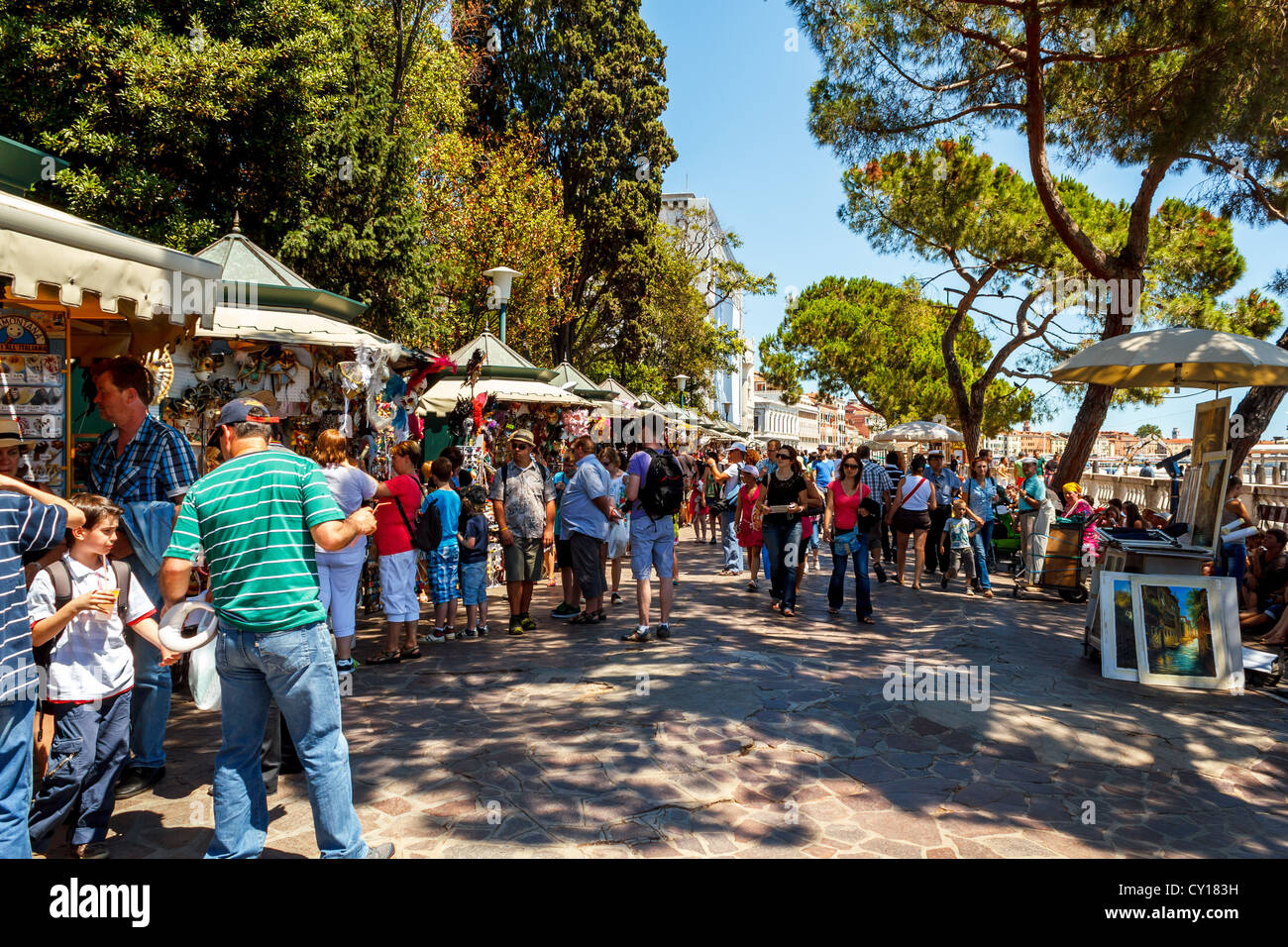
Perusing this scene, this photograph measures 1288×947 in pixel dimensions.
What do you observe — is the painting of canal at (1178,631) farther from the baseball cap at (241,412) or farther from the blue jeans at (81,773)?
the blue jeans at (81,773)

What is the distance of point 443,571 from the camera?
723cm

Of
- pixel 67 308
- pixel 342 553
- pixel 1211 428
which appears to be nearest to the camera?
pixel 67 308

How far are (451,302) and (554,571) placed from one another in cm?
1038

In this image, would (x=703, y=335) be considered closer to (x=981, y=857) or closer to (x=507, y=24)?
(x=507, y=24)

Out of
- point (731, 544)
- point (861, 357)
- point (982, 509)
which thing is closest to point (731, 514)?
point (731, 544)

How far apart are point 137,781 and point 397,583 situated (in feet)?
8.32

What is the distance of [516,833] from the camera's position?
359 cm

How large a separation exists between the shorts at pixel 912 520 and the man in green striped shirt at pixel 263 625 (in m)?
8.31

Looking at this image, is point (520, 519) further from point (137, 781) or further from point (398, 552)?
point (137, 781)

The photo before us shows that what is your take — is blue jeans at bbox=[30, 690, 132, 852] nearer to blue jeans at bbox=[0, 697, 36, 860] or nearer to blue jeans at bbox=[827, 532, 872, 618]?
blue jeans at bbox=[0, 697, 36, 860]

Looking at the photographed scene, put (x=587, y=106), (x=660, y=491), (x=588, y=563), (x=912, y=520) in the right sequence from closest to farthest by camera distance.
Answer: (x=660, y=491), (x=588, y=563), (x=912, y=520), (x=587, y=106)

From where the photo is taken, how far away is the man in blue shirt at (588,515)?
7473 millimetres

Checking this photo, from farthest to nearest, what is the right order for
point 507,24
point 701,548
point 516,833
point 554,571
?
point 507,24 < point 701,548 < point 554,571 < point 516,833
